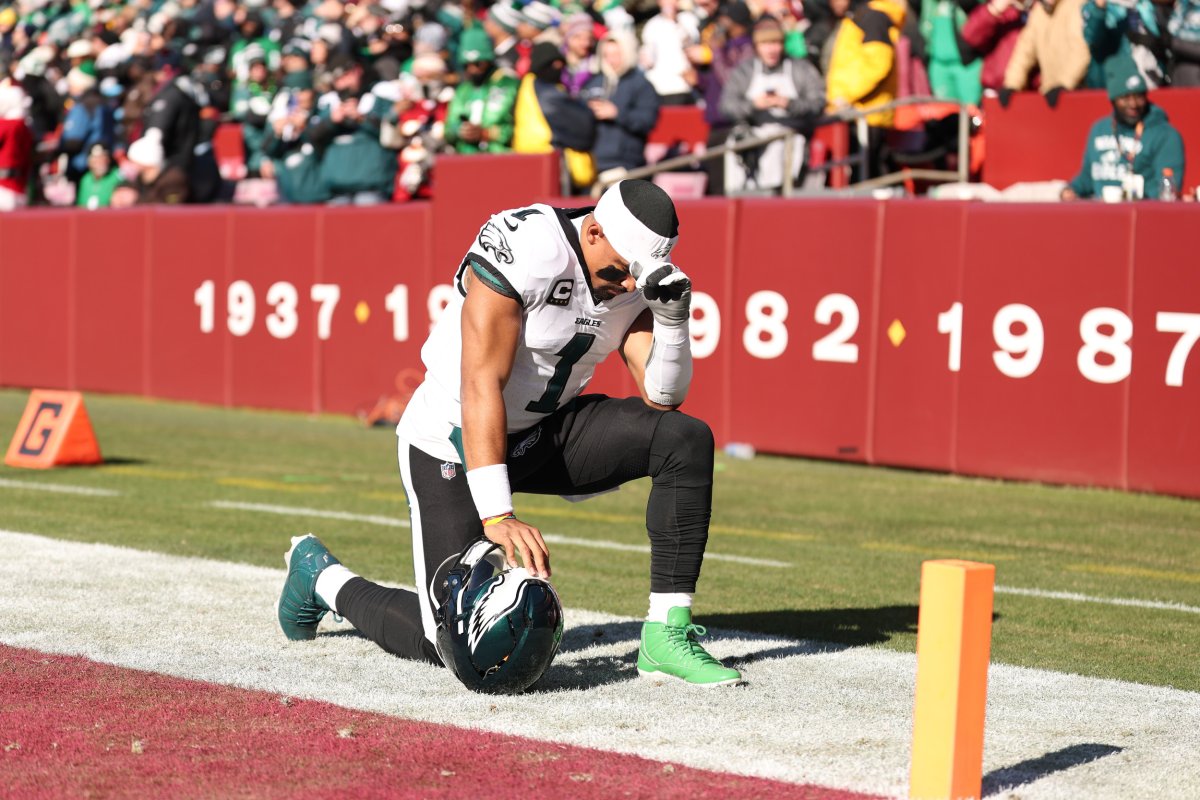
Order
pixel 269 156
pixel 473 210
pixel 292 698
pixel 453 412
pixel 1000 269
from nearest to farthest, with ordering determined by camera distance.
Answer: pixel 292 698, pixel 453 412, pixel 1000 269, pixel 473 210, pixel 269 156

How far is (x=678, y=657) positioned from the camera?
5.13 m

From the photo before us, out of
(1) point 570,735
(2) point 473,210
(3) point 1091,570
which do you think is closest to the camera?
(1) point 570,735

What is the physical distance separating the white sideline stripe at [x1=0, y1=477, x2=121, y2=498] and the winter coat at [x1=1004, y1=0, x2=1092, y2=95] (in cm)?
735

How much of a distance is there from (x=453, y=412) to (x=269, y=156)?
14.1 m

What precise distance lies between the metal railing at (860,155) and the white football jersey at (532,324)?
8266 mm

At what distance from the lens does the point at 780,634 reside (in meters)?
6.19

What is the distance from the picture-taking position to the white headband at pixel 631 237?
4.95m

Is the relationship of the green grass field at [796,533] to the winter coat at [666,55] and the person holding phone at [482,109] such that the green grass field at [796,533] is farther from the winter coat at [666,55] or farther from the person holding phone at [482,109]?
the winter coat at [666,55]

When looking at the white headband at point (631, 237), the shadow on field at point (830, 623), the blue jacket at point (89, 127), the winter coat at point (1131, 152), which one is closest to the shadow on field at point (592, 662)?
the shadow on field at point (830, 623)

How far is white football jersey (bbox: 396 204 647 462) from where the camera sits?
16.3 feet

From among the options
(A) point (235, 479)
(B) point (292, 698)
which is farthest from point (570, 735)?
(A) point (235, 479)

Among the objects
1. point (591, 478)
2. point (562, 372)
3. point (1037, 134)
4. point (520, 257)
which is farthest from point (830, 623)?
point (1037, 134)

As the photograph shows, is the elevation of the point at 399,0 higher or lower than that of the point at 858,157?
higher

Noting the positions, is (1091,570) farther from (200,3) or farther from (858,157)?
(200,3)
